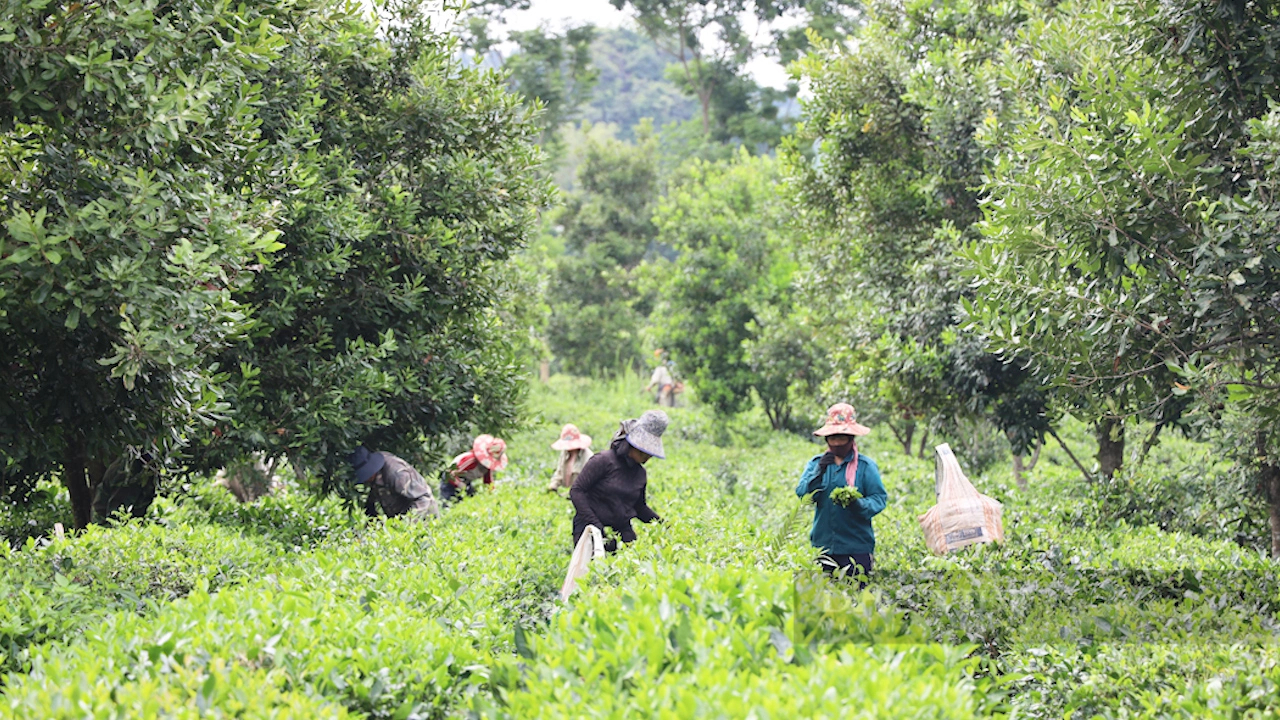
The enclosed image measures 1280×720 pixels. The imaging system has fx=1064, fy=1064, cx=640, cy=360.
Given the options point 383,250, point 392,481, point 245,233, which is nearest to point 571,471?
point 392,481

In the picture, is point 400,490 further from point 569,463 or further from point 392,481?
point 569,463

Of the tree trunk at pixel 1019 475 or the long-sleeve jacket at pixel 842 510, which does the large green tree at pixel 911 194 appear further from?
the long-sleeve jacket at pixel 842 510

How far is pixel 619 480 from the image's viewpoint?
802cm

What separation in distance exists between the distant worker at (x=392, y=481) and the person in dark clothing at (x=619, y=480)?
6.39 feet

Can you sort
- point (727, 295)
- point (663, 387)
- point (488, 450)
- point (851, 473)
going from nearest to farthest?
point (851, 473) < point (488, 450) < point (727, 295) < point (663, 387)

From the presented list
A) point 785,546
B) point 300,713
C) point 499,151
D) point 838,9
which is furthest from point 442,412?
point 838,9

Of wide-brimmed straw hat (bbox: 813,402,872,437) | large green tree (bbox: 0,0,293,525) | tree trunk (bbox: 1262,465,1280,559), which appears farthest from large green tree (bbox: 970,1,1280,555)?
large green tree (bbox: 0,0,293,525)

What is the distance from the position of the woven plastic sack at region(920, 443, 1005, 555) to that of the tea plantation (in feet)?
0.79

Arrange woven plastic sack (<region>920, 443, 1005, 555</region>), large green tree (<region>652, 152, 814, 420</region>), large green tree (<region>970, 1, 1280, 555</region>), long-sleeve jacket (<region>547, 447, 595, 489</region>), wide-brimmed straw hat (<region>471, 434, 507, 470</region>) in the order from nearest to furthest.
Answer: large green tree (<region>970, 1, 1280, 555</region>)
woven plastic sack (<region>920, 443, 1005, 555</region>)
long-sleeve jacket (<region>547, 447, 595, 489</region>)
wide-brimmed straw hat (<region>471, 434, 507, 470</region>)
large green tree (<region>652, 152, 814, 420</region>)

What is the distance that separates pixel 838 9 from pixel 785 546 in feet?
115

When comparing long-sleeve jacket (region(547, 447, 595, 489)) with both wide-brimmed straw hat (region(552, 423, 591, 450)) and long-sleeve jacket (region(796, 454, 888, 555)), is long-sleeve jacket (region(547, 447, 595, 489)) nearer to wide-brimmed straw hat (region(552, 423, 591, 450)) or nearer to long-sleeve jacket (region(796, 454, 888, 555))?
wide-brimmed straw hat (region(552, 423, 591, 450))

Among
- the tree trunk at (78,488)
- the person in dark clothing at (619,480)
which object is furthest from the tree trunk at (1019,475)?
the tree trunk at (78,488)

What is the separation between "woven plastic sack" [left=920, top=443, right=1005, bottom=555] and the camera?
8.62 metres

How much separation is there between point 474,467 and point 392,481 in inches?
168
